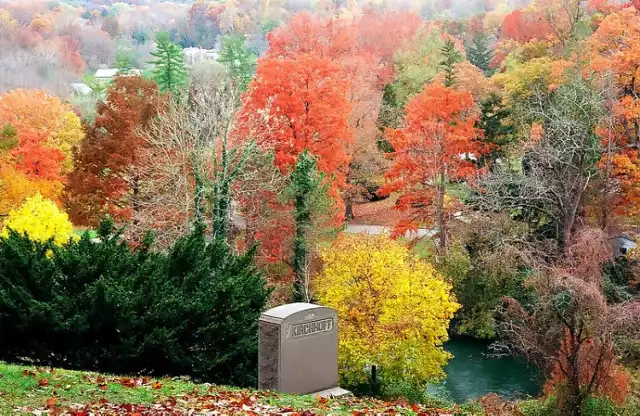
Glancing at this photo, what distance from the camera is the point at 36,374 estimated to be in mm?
11641

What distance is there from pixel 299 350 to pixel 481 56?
2157 inches

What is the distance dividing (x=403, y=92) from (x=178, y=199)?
79.7 feet

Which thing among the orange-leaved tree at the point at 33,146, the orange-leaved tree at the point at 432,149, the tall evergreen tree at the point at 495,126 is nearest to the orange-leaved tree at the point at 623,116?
the tall evergreen tree at the point at 495,126

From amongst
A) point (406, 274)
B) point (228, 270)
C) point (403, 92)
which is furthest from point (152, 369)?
point (403, 92)

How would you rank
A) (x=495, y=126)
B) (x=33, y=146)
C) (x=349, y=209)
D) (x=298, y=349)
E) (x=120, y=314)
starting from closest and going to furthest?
(x=298, y=349) → (x=120, y=314) → (x=495, y=126) → (x=33, y=146) → (x=349, y=209)

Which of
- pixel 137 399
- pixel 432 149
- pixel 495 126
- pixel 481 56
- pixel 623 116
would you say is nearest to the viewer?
pixel 137 399

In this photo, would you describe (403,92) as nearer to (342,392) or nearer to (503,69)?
(503,69)

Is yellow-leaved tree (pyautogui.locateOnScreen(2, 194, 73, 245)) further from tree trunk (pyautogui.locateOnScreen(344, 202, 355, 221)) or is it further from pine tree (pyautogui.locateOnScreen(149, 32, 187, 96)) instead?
pine tree (pyautogui.locateOnScreen(149, 32, 187, 96))

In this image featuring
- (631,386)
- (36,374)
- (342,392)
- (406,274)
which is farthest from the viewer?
(406,274)

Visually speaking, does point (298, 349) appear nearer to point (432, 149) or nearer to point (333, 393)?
point (333, 393)

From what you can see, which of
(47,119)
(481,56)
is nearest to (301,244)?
(47,119)

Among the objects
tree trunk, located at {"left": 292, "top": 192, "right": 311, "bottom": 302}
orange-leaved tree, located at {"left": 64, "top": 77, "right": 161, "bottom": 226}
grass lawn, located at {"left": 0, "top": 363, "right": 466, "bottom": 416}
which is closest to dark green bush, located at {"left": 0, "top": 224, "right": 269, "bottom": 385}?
grass lawn, located at {"left": 0, "top": 363, "right": 466, "bottom": 416}

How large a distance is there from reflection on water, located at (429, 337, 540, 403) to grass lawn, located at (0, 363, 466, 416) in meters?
12.6

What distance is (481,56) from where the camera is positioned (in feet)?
214
